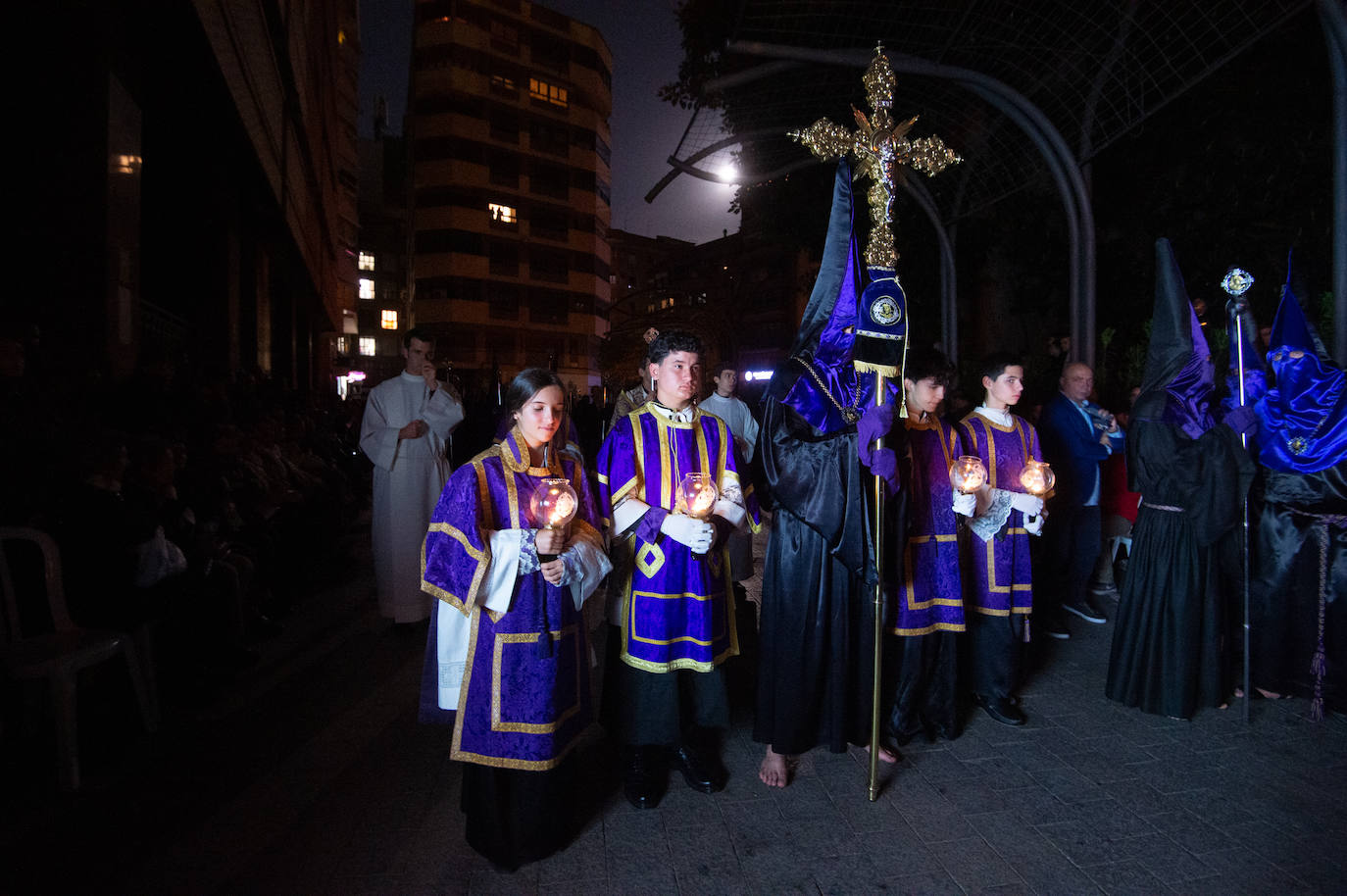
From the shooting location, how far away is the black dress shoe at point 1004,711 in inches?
156

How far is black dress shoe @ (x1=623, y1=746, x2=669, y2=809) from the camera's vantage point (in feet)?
10.3

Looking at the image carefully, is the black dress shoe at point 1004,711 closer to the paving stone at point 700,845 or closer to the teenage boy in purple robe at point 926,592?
the teenage boy in purple robe at point 926,592

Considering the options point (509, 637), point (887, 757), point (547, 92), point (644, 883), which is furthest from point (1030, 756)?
point (547, 92)

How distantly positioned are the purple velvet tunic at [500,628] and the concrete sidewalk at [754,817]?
55 centimetres

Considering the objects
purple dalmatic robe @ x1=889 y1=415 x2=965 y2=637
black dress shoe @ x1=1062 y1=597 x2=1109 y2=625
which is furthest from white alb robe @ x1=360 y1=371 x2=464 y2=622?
black dress shoe @ x1=1062 y1=597 x2=1109 y2=625

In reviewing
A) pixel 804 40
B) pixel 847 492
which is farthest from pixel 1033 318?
pixel 847 492

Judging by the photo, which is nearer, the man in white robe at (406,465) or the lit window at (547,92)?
the man in white robe at (406,465)

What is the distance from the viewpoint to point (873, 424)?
9.70 ft

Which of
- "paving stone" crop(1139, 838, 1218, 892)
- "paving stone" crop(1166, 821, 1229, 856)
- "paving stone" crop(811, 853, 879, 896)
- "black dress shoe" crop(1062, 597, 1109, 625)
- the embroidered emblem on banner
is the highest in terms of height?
the embroidered emblem on banner

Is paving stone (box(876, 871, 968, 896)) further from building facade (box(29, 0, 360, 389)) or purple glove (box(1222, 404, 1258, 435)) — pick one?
building facade (box(29, 0, 360, 389))

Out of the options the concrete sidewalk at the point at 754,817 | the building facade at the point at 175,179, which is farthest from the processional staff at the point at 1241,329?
the building facade at the point at 175,179

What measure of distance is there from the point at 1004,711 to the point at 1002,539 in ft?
3.25

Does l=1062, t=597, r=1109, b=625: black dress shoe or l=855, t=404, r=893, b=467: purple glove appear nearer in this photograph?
→ l=855, t=404, r=893, b=467: purple glove

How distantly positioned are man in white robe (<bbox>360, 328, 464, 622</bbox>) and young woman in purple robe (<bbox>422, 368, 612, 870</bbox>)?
10.3 ft
